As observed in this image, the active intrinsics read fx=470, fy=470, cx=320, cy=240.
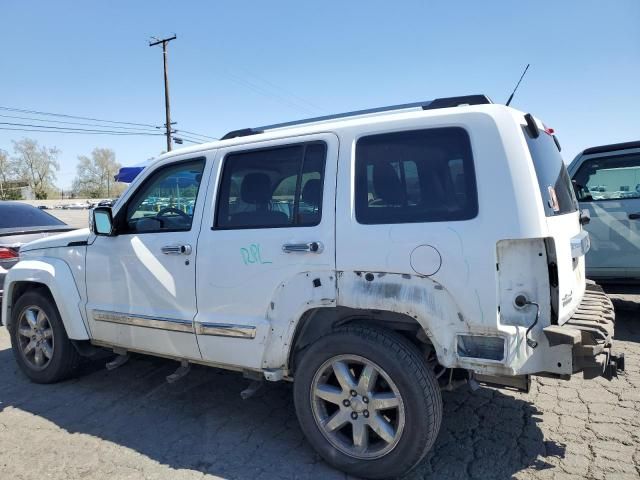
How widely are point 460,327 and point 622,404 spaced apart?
218 cm

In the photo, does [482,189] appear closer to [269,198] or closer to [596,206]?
[269,198]

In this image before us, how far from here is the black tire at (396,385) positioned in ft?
8.33

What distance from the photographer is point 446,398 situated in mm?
3775

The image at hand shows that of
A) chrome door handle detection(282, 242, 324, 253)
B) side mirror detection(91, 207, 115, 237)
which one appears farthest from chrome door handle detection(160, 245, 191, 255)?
chrome door handle detection(282, 242, 324, 253)

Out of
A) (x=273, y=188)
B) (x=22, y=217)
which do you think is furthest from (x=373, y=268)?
(x=22, y=217)

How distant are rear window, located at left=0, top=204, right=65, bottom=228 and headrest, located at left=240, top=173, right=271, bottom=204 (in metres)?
5.43

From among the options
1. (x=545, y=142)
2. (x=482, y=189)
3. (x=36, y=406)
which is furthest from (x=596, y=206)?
(x=36, y=406)

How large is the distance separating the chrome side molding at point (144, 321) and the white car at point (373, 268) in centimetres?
1

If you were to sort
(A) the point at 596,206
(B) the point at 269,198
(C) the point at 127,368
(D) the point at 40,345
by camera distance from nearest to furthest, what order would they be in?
(B) the point at 269,198 < (D) the point at 40,345 < (C) the point at 127,368 < (A) the point at 596,206

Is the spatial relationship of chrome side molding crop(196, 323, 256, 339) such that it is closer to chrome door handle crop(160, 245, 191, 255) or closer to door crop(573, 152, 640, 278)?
chrome door handle crop(160, 245, 191, 255)

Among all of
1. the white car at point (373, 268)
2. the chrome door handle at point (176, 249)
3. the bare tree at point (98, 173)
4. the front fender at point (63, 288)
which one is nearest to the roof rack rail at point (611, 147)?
the white car at point (373, 268)

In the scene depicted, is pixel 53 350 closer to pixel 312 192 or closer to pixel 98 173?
pixel 312 192

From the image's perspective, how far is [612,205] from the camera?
18.9 ft

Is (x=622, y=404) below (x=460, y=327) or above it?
below
